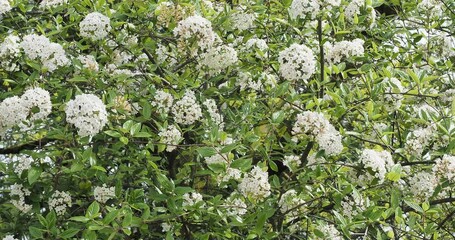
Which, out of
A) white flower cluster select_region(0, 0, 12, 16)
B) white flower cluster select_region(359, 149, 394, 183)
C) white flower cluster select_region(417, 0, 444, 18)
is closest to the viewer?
white flower cluster select_region(359, 149, 394, 183)

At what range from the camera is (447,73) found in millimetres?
5582

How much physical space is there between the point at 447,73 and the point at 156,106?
2210 millimetres

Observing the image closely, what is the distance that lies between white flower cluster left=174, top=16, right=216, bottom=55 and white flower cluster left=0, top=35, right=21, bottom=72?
2.89ft

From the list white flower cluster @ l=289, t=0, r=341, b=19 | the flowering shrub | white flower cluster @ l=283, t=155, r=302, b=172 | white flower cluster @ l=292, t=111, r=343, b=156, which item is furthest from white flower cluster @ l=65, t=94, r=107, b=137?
white flower cluster @ l=289, t=0, r=341, b=19

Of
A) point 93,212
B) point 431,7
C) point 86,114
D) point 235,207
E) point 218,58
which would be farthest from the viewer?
point 431,7

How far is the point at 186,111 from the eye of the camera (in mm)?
4309

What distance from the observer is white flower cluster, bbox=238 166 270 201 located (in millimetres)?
4082

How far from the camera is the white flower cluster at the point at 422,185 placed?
14.1 feet

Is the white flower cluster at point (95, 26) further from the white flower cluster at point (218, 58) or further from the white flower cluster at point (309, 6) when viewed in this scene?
the white flower cluster at point (309, 6)

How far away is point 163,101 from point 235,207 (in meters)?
0.70

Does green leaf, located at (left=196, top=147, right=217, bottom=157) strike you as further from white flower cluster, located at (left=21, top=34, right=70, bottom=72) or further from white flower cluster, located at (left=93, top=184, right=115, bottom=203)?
white flower cluster, located at (left=21, top=34, right=70, bottom=72)

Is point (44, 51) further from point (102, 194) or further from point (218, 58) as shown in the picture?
point (218, 58)

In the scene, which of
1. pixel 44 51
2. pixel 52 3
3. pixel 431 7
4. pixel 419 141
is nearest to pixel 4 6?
pixel 52 3

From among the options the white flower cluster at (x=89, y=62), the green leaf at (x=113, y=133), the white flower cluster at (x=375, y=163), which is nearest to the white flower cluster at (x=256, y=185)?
the white flower cluster at (x=375, y=163)
